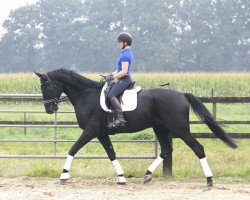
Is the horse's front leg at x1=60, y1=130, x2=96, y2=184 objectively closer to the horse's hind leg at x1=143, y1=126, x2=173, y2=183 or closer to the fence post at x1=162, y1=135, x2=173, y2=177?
the horse's hind leg at x1=143, y1=126, x2=173, y2=183

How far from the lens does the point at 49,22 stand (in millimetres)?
59719

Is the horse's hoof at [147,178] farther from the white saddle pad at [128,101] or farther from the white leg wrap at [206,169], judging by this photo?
the white saddle pad at [128,101]

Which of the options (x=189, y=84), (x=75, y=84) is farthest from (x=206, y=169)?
(x=189, y=84)

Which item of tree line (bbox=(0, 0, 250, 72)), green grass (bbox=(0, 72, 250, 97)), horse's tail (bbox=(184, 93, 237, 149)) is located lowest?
horse's tail (bbox=(184, 93, 237, 149))

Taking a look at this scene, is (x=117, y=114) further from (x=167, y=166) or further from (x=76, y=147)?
(x=167, y=166)

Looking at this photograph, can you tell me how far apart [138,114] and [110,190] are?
4.15 ft

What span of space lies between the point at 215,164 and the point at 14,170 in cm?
365

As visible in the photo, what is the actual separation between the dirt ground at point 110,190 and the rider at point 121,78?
101 cm

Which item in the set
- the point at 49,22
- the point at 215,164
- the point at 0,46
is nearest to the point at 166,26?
the point at 49,22

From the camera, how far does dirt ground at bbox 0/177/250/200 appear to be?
23.9 ft

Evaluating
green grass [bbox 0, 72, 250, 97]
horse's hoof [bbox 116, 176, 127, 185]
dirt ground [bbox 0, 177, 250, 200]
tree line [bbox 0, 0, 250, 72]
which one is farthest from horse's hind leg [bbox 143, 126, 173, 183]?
tree line [bbox 0, 0, 250, 72]

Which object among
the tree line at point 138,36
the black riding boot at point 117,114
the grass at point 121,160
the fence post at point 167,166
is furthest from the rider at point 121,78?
the tree line at point 138,36

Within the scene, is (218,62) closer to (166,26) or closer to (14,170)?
(166,26)

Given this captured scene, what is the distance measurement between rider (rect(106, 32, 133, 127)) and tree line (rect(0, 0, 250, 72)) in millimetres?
42955
